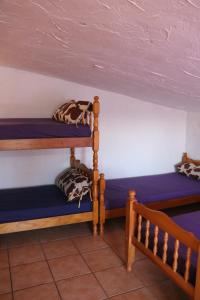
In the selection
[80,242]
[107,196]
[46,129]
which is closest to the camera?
[46,129]

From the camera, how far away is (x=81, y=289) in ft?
7.56

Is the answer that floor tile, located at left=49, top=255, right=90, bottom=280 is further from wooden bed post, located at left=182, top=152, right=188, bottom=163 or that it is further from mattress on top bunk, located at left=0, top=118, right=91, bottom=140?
wooden bed post, located at left=182, top=152, right=188, bottom=163

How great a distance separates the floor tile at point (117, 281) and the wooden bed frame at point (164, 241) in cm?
9

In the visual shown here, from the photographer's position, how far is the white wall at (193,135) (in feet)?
14.4

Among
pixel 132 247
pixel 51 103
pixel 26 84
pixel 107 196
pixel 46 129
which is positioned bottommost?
pixel 132 247

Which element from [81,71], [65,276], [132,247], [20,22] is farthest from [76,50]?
[65,276]

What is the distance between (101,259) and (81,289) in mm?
483

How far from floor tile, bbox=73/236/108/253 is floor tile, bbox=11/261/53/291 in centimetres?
47

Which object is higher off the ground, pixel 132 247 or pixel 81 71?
pixel 81 71

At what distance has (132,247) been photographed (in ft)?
8.27

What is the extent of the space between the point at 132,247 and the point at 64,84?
230 cm

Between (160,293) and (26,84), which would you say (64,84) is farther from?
(160,293)

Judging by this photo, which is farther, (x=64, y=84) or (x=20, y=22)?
(x=64, y=84)

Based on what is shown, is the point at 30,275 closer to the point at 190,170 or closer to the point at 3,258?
the point at 3,258
